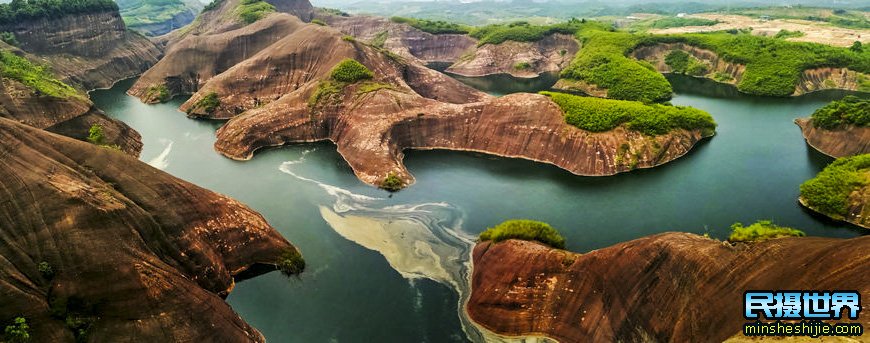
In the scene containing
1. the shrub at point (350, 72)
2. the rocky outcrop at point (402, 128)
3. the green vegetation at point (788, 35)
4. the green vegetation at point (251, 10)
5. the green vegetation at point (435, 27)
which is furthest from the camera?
the green vegetation at point (435, 27)

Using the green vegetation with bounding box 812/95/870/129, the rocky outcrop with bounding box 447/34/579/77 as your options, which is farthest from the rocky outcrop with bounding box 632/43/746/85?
the green vegetation with bounding box 812/95/870/129

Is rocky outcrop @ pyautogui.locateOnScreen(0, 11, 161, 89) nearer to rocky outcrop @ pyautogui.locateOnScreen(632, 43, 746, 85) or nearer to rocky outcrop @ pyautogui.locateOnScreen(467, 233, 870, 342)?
rocky outcrop @ pyautogui.locateOnScreen(467, 233, 870, 342)

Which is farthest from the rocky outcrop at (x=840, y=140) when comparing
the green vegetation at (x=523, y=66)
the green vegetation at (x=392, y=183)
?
the green vegetation at (x=523, y=66)

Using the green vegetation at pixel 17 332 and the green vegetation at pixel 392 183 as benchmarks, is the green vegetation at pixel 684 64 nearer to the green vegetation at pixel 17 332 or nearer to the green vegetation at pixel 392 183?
the green vegetation at pixel 392 183

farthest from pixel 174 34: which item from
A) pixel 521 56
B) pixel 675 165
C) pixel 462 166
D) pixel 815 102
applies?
pixel 815 102

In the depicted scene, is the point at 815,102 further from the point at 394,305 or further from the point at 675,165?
the point at 394,305

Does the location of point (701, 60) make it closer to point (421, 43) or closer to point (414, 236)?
point (421, 43)

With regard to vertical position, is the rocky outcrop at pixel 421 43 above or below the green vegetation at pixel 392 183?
below
